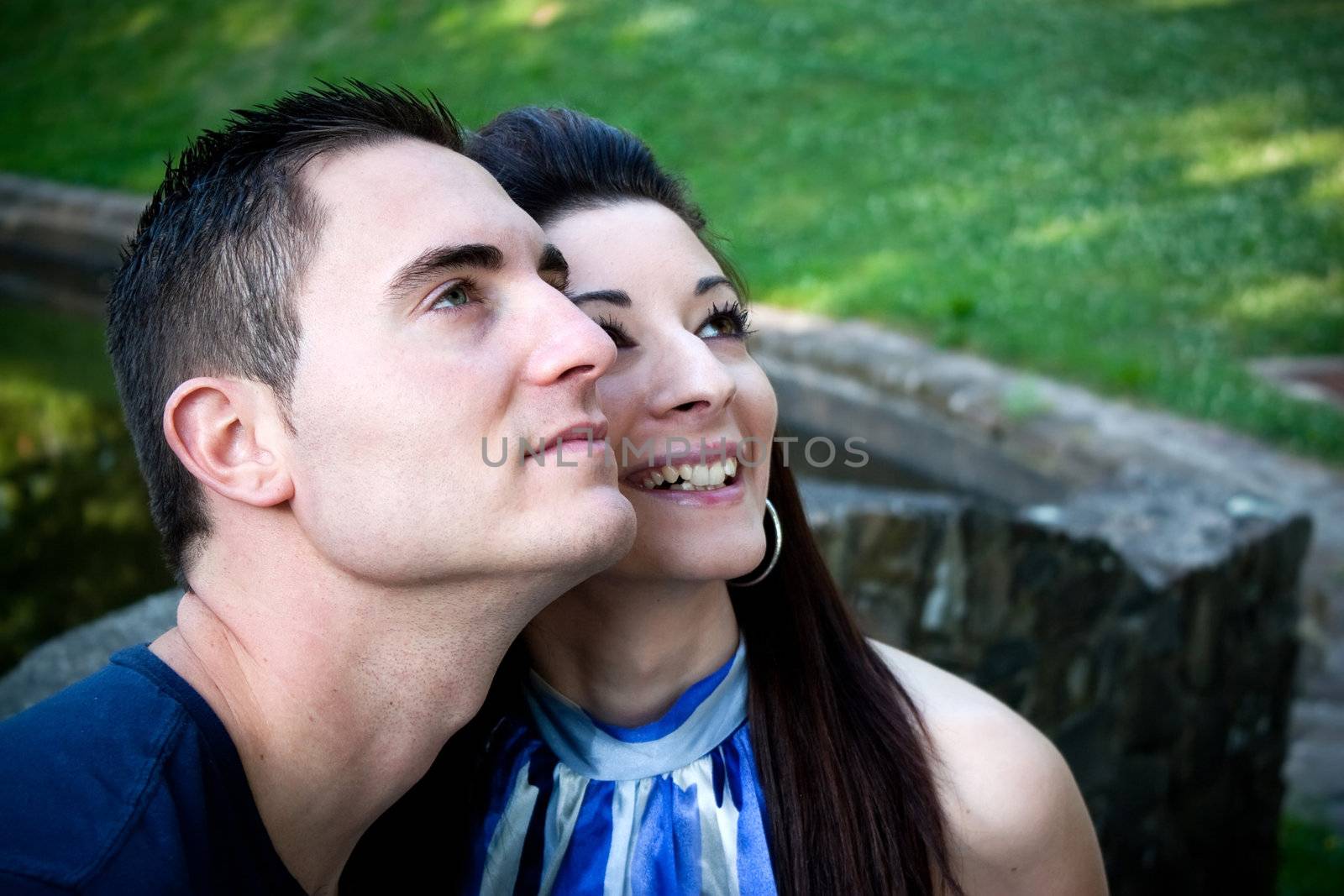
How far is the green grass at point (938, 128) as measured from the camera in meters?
7.41

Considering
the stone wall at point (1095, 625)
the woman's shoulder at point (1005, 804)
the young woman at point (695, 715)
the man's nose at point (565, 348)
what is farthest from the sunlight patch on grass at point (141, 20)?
the woman's shoulder at point (1005, 804)

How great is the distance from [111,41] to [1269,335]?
11550mm

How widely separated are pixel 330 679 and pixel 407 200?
666 millimetres

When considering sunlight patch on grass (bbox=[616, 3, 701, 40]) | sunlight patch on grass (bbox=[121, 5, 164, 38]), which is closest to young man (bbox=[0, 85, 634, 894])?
sunlight patch on grass (bbox=[616, 3, 701, 40])

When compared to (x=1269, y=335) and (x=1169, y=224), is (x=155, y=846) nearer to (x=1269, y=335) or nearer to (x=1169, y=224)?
(x=1269, y=335)

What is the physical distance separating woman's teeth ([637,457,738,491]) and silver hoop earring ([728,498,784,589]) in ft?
0.66

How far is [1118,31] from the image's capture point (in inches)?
504

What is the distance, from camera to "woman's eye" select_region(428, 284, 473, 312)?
1695 mm

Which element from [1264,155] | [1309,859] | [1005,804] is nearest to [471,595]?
[1005,804]

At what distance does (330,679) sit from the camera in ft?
5.67

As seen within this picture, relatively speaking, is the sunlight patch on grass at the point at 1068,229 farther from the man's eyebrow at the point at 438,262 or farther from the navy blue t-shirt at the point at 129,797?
the navy blue t-shirt at the point at 129,797

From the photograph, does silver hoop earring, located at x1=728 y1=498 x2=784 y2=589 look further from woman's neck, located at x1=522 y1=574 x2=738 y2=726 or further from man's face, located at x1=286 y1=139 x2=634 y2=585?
man's face, located at x1=286 y1=139 x2=634 y2=585

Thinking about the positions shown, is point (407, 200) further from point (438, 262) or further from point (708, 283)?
point (708, 283)

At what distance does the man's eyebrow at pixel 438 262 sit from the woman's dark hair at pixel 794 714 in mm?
393
